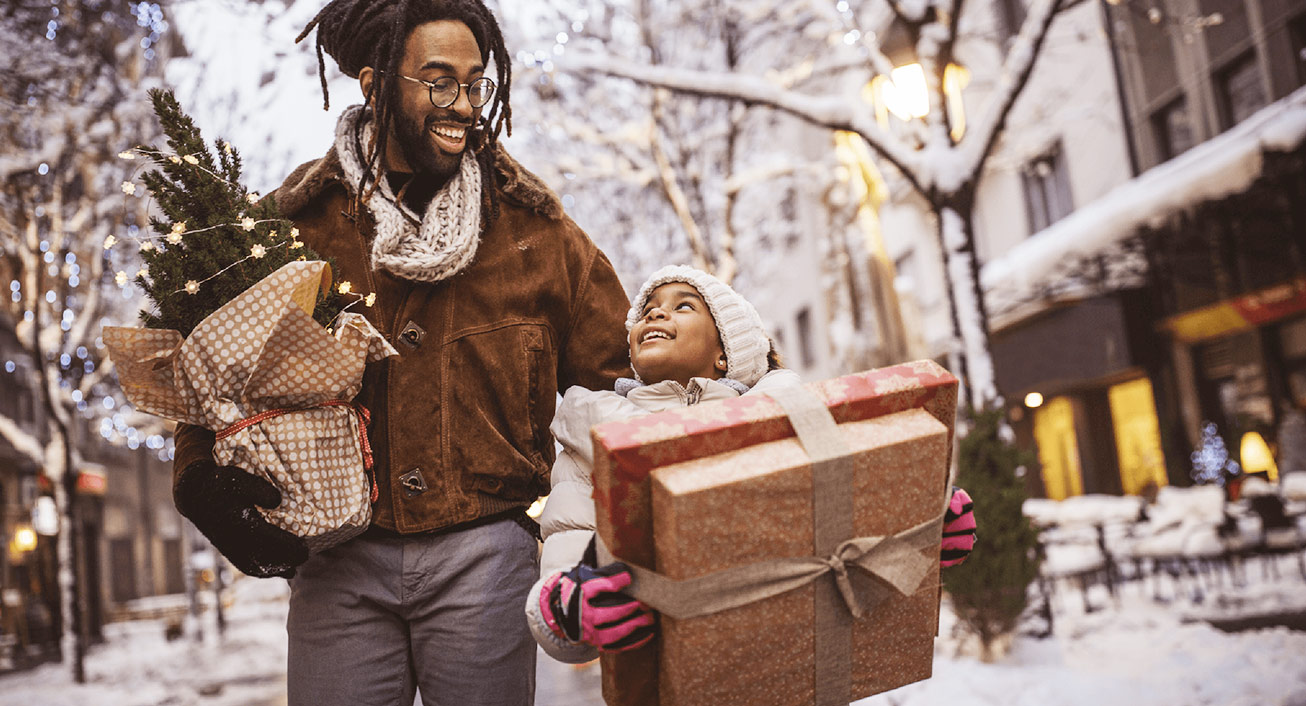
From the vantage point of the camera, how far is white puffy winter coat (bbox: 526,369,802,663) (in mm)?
1938

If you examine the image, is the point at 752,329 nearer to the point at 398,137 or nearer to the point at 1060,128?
the point at 398,137

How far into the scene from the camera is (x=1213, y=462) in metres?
10.5

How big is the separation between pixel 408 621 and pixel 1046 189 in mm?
16002

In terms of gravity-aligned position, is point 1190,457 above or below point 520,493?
below

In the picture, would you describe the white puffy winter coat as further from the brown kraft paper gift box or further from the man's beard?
the man's beard

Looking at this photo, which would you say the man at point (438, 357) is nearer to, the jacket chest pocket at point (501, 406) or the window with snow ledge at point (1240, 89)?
the jacket chest pocket at point (501, 406)

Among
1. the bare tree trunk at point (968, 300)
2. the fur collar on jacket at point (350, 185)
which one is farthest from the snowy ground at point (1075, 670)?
the fur collar on jacket at point (350, 185)

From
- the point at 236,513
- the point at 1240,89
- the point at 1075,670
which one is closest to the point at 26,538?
the point at 1075,670

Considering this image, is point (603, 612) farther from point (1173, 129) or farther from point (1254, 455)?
point (1173, 129)

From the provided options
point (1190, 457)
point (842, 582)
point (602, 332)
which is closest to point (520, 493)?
point (602, 332)

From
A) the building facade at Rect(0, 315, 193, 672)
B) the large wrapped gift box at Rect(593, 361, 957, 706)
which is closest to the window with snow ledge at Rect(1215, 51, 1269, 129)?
the large wrapped gift box at Rect(593, 361, 957, 706)

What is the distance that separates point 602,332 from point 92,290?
1098 cm

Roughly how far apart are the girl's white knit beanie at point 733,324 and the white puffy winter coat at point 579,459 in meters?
0.06

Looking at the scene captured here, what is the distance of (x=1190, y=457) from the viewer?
12492 millimetres
